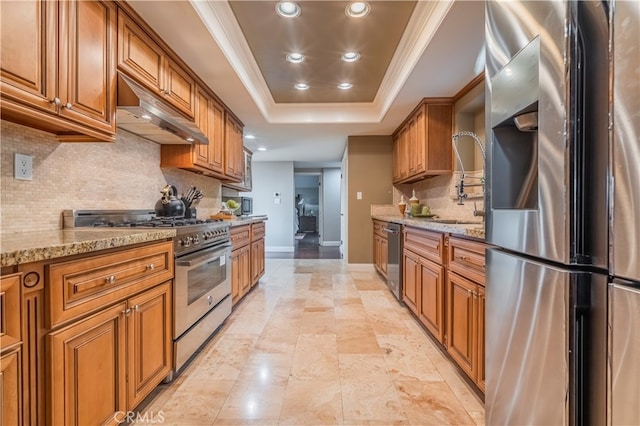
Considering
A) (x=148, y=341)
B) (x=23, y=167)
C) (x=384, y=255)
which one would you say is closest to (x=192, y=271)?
(x=148, y=341)

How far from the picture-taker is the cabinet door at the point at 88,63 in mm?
1370

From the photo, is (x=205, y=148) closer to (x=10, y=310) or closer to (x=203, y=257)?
(x=203, y=257)

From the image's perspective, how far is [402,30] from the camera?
96.0 inches

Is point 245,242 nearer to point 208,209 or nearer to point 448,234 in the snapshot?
point 208,209

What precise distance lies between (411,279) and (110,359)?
2.32 metres

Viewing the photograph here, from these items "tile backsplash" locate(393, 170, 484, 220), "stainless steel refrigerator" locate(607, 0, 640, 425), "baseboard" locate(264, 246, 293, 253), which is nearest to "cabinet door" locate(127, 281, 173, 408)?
"stainless steel refrigerator" locate(607, 0, 640, 425)

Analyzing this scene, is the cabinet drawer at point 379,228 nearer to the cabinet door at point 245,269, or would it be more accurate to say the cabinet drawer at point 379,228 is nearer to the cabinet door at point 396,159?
the cabinet door at point 396,159

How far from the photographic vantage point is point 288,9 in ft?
7.12

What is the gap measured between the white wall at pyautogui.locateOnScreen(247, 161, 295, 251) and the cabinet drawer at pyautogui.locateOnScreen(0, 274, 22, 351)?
6.78m

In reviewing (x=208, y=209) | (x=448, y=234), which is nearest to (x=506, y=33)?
(x=448, y=234)

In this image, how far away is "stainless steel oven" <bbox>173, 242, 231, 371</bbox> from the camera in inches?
70.4

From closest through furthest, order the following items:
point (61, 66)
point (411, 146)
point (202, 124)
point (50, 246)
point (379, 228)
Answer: point (50, 246) < point (61, 66) < point (202, 124) < point (411, 146) < point (379, 228)

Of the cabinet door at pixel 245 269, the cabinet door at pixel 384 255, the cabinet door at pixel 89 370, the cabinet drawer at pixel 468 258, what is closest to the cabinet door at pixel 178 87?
the cabinet door at pixel 245 269

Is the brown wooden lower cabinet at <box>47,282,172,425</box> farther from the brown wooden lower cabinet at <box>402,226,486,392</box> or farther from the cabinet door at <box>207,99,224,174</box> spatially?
the cabinet door at <box>207,99,224,174</box>
